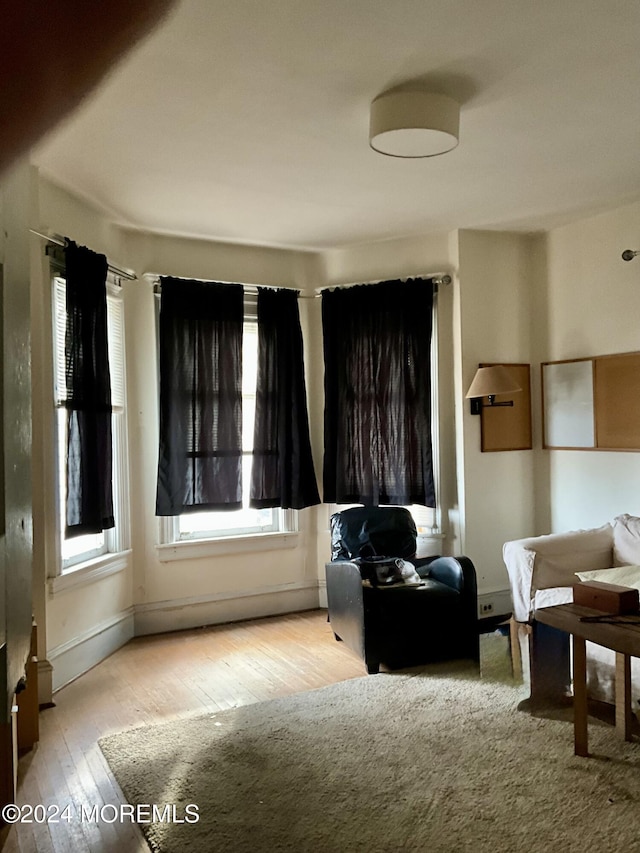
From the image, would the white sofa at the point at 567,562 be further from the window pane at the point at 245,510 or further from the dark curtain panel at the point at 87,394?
the dark curtain panel at the point at 87,394

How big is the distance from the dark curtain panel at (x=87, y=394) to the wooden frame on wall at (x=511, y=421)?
2473 mm

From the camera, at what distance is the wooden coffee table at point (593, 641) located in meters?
2.34

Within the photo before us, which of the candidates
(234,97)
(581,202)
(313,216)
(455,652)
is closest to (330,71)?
(234,97)

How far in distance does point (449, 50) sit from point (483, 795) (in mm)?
2650

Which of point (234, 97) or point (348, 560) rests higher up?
point (234, 97)

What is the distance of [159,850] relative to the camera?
205 centimetres

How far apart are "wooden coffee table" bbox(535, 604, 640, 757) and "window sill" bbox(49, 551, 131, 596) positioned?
242cm

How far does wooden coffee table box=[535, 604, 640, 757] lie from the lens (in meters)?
2.34

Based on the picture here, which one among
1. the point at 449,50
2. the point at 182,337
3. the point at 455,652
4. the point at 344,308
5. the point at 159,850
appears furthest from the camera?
the point at 344,308

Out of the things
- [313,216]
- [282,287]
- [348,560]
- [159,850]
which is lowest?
[159,850]

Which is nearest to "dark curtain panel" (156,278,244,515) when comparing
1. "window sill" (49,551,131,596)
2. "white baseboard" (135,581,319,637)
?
"window sill" (49,551,131,596)

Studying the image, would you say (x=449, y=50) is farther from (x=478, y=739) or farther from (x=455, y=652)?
(x=455, y=652)

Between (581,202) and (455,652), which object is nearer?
(455,652)

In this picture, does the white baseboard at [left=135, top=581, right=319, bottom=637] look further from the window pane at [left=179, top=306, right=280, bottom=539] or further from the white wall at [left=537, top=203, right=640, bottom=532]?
the white wall at [left=537, top=203, right=640, bottom=532]
